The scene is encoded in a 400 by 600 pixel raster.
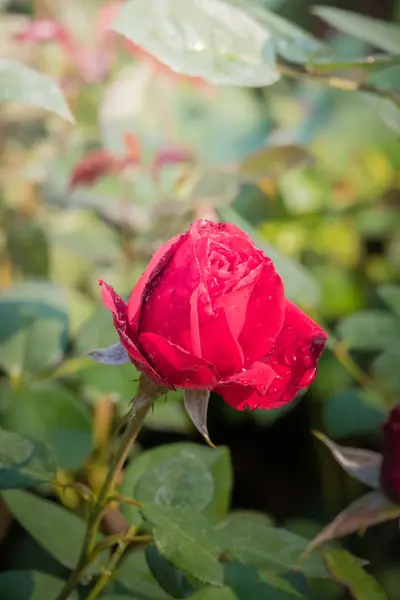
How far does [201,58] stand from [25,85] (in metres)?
0.12

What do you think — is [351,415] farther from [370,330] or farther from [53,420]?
[53,420]

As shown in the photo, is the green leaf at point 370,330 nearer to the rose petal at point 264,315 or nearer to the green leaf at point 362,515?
the green leaf at point 362,515

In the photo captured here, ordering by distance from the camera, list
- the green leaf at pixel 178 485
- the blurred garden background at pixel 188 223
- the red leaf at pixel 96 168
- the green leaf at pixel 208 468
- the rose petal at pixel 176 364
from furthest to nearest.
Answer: the red leaf at pixel 96 168
the blurred garden background at pixel 188 223
the green leaf at pixel 208 468
the green leaf at pixel 178 485
the rose petal at pixel 176 364

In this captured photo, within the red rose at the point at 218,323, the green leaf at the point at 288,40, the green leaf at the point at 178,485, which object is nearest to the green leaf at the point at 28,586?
the green leaf at the point at 178,485

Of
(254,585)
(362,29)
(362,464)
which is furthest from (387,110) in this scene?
(254,585)

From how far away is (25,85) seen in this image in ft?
1.45

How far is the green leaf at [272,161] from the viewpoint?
0.74m

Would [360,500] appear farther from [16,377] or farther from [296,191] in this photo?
[296,191]

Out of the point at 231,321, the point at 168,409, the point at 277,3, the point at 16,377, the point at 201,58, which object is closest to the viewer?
the point at 231,321

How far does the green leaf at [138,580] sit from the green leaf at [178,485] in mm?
79

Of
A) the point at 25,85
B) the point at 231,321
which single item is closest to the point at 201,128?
the point at 25,85

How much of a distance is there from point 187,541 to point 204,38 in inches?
13.2

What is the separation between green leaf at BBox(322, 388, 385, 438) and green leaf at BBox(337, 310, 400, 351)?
6 centimetres

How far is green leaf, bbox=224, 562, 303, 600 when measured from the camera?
457 mm
